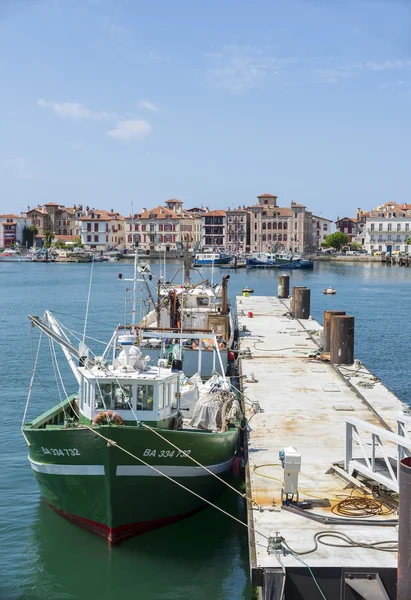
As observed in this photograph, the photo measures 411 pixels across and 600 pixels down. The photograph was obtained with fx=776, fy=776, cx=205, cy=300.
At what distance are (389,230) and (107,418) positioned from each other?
6213 inches

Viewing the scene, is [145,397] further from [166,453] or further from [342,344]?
[342,344]


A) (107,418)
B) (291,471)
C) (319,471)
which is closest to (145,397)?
(107,418)

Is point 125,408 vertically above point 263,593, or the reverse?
point 125,408

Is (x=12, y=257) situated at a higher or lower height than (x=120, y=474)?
higher

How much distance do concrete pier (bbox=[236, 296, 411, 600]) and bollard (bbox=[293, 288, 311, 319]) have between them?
16508 millimetres

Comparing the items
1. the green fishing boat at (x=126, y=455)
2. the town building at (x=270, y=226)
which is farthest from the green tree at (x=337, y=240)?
the green fishing boat at (x=126, y=455)

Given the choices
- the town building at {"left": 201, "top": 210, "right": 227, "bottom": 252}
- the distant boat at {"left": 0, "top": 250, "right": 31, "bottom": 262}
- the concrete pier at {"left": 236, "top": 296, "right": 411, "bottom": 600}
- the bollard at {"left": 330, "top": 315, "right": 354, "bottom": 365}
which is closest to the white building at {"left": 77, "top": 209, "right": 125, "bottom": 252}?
the distant boat at {"left": 0, "top": 250, "right": 31, "bottom": 262}

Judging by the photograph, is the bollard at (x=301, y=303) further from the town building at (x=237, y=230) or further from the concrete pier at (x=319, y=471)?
the town building at (x=237, y=230)

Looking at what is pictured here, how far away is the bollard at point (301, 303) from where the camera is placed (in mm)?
47781

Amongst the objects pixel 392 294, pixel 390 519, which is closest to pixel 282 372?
pixel 390 519

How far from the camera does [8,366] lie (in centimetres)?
3938

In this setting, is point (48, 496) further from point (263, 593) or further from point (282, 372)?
point (282, 372)

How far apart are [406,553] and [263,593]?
2666mm

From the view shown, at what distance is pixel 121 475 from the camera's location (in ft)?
57.5
